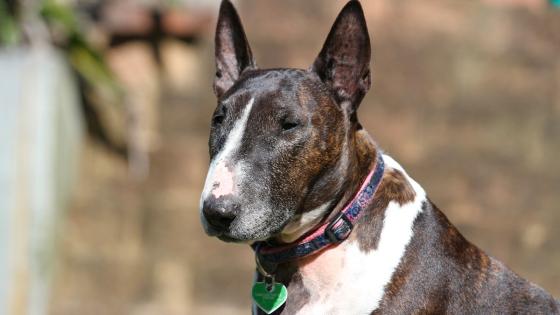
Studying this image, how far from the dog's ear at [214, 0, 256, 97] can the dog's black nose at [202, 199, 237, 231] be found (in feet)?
2.76

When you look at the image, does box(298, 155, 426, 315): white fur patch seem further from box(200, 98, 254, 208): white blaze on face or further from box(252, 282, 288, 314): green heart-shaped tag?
box(200, 98, 254, 208): white blaze on face

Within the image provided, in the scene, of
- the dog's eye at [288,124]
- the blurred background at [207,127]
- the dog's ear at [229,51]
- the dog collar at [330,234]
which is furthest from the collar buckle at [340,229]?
the blurred background at [207,127]

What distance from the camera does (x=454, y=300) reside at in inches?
165

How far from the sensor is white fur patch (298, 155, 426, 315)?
407 cm

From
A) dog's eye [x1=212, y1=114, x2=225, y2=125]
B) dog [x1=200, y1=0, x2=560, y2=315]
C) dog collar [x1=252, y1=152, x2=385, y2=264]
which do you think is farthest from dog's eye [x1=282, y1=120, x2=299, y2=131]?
dog collar [x1=252, y1=152, x2=385, y2=264]

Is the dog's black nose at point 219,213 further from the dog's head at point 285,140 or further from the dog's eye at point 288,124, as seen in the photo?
the dog's eye at point 288,124

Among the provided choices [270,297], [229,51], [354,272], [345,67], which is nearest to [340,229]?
[354,272]

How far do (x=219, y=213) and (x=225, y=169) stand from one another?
16 centimetres

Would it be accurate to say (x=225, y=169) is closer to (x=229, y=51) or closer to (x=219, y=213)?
(x=219, y=213)

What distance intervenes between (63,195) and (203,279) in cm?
132

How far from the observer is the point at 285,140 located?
13.3ft

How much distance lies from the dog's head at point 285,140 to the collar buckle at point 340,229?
0.07 meters

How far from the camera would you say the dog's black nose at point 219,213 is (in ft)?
12.6

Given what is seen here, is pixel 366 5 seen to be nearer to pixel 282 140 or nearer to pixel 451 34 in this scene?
pixel 451 34
